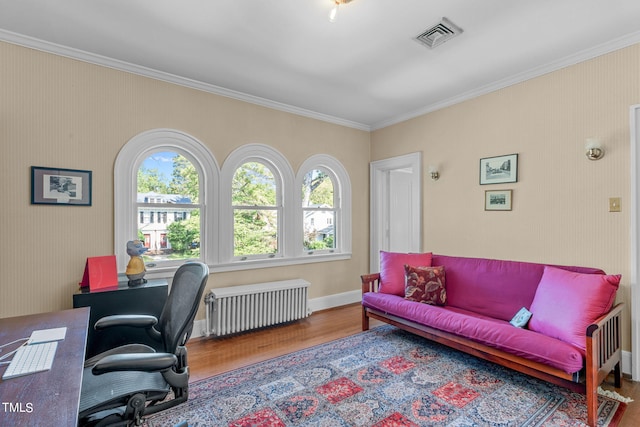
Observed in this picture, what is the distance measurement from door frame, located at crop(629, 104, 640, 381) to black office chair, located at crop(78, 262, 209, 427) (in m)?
3.12

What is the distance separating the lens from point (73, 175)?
2641mm

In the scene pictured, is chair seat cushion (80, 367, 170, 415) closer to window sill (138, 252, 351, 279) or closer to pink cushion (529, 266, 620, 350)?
window sill (138, 252, 351, 279)

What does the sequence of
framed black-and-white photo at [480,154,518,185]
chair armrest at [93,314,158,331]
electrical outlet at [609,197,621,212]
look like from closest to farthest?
chair armrest at [93,314,158,331] < electrical outlet at [609,197,621,212] < framed black-and-white photo at [480,154,518,185]

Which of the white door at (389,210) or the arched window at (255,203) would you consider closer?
the arched window at (255,203)

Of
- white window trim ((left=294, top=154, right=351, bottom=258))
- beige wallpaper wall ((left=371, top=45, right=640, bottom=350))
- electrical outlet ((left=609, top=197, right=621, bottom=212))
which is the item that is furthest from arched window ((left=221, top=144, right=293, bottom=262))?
electrical outlet ((left=609, top=197, right=621, bottom=212))

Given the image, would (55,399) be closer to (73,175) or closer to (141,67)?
(73,175)

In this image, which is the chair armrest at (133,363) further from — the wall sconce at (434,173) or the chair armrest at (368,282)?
the wall sconce at (434,173)

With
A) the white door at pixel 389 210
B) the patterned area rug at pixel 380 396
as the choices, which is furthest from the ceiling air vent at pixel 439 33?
the patterned area rug at pixel 380 396

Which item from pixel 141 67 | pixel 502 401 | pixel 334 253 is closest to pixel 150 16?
pixel 141 67

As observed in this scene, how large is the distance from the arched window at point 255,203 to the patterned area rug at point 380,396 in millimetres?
1376

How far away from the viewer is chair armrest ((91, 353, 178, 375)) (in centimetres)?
121

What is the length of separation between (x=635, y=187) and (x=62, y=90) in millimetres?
4712

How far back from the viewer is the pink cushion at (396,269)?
130 inches


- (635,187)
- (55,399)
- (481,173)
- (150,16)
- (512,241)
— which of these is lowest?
(55,399)
